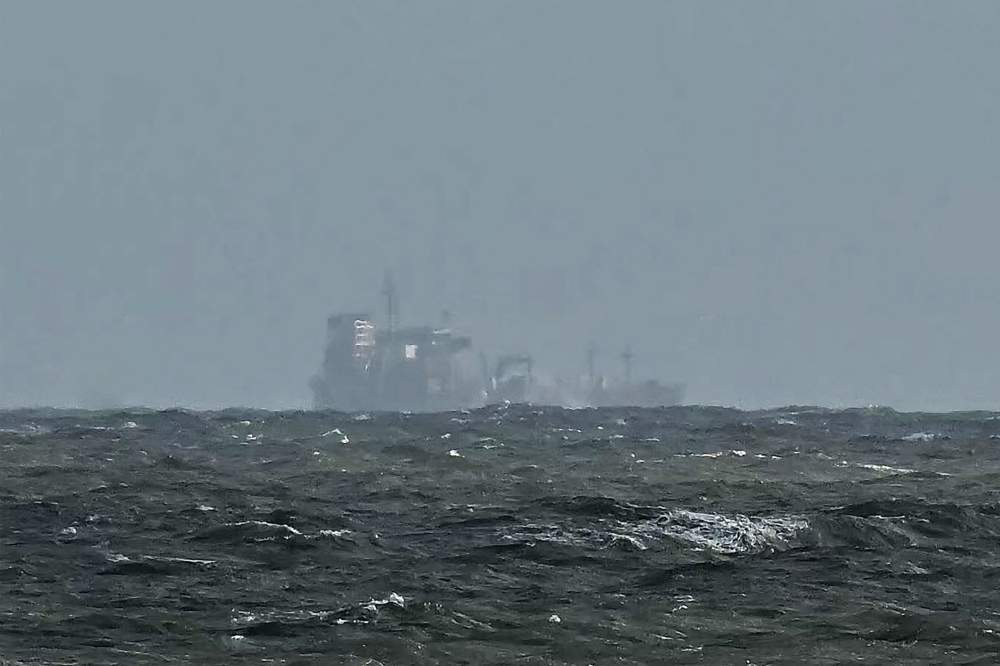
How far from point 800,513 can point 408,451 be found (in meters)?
25.5

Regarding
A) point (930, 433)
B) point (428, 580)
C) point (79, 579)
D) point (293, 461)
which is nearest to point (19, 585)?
point (79, 579)

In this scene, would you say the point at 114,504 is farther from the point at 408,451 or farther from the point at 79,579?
the point at 408,451

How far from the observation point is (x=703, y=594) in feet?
81.4

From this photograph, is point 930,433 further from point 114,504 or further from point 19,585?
point 19,585

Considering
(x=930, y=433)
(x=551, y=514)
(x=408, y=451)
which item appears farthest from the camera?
(x=930, y=433)

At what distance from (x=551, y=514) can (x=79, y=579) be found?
1199 centimetres

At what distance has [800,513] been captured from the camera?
35.3 meters

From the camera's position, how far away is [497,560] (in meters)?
28.0

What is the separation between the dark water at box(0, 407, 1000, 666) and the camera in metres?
21.2

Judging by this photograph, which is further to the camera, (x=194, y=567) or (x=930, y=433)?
(x=930, y=433)

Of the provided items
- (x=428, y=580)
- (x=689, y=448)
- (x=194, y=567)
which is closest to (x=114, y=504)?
(x=194, y=567)

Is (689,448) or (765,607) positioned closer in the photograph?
(765,607)

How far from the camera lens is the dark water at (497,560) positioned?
21219 mm

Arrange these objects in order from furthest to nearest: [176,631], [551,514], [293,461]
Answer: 1. [293,461]
2. [551,514]
3. [176,631]
